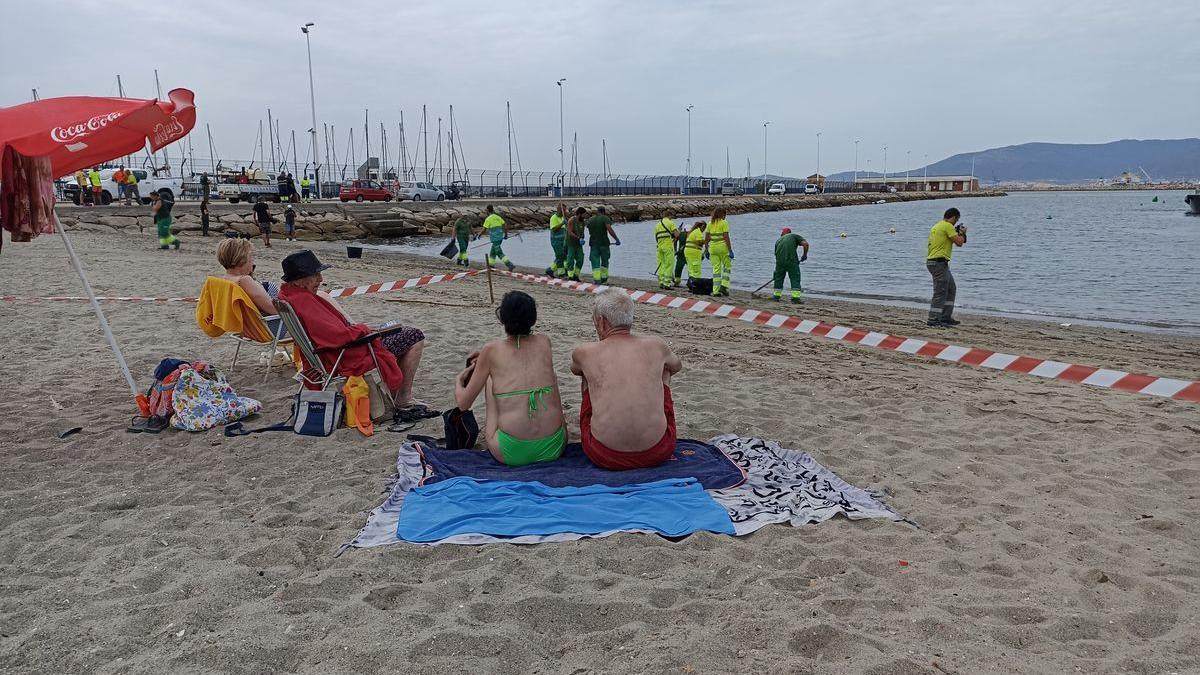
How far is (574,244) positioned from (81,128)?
45.0 feet

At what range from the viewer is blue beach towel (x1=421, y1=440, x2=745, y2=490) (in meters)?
4.54

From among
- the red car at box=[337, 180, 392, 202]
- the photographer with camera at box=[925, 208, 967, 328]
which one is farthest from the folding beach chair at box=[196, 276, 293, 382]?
the red car at box=[337, 180, 392, 202]

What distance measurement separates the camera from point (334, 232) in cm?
3172

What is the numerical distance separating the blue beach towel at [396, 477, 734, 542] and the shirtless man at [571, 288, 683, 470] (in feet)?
0.95

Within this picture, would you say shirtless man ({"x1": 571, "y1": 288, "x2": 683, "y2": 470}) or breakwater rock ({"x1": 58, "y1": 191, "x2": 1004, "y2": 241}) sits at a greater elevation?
breakwater rock ({"x1": 58, "y1": 191, "x2": 1004, "y2": 241})

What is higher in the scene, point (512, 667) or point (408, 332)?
point (408, 332)

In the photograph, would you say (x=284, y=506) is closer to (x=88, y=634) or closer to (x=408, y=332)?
(x=88, y=634)

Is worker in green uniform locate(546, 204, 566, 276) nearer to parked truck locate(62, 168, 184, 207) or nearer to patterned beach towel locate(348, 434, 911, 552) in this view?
patterned beach towel locate(348, 434, 911, 552)

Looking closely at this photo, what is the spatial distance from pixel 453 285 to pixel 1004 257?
23.0 metres

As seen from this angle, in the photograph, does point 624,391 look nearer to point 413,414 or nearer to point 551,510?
point 551,510

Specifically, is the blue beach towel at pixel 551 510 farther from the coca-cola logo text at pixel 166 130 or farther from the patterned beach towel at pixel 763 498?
the coca-cola logo text at pixel 166 130

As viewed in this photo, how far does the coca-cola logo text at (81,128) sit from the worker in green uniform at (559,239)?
13506mm

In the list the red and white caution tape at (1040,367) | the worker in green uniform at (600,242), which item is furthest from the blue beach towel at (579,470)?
the worker in green uniform at (600,242)

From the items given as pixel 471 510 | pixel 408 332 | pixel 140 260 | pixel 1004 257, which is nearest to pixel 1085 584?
pixel 471 510
